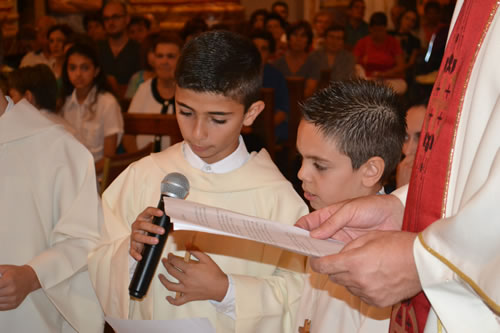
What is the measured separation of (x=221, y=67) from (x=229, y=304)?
878 mm

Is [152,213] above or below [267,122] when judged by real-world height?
above

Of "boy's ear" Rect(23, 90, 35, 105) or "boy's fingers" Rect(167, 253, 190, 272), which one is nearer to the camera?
"boy's fingers" Rect(167, 253, 190, 272)

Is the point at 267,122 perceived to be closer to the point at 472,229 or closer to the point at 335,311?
the point at 335,311

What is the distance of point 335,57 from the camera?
29.0 feet

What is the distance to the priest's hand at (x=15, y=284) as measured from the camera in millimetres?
2311

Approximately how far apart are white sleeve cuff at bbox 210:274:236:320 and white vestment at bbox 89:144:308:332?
0.03 meters

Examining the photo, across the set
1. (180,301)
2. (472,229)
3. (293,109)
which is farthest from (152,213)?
(293,109)

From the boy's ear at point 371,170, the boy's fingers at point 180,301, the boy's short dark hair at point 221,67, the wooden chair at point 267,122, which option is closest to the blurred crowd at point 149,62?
the wooden chair at point 267,122

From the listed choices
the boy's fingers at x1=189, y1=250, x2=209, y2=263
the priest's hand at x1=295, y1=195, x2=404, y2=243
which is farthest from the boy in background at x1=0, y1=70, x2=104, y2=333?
the priest's hand at x1=295, y1=195, x2=404, y2=243

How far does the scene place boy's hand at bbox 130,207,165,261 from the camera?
1973 millimetres

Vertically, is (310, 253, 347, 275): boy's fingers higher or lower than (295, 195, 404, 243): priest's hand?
higher

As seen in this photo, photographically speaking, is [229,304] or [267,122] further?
[267,122]

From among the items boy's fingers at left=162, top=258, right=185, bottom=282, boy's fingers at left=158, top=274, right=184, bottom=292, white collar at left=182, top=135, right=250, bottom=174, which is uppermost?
white collar at left=182, top=135, right=250, bottom=174

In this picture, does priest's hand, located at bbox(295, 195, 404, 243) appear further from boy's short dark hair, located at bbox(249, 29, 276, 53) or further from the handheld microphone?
boy's short dark hair, located at bbox(249, 29, 276, 53)
